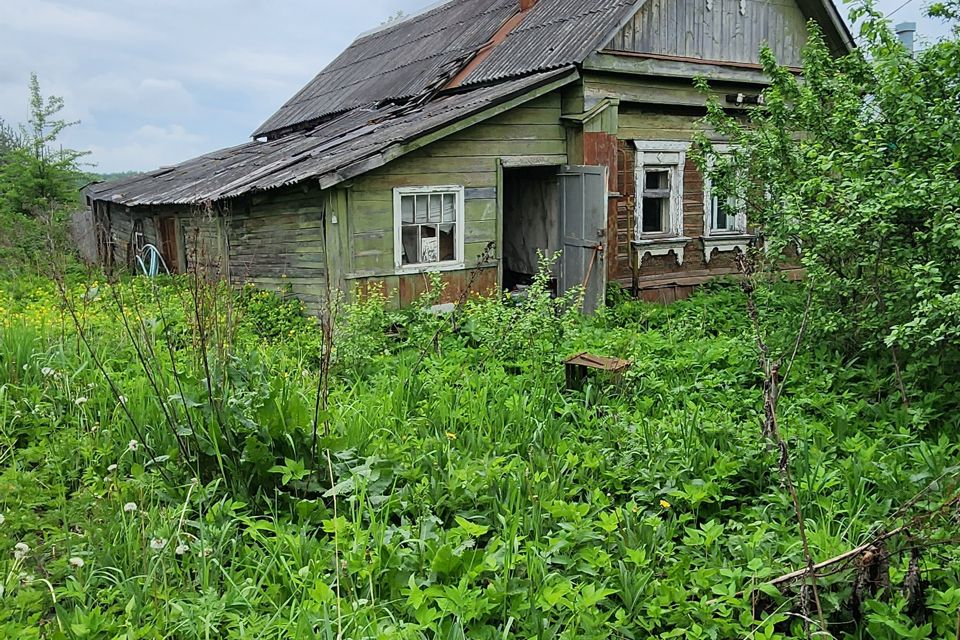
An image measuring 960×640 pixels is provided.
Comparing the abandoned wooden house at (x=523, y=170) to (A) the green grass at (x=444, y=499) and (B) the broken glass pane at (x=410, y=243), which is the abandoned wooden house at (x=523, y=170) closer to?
(B) the broken glass pane at (x=410, y=243)

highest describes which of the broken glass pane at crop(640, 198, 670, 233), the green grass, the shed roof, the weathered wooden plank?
the shed roof

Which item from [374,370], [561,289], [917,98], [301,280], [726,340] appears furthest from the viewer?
[561,289]

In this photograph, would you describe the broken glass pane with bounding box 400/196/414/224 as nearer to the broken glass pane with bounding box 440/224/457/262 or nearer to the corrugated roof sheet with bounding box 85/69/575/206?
the broken glass pane with bounding box 440/224/457/262

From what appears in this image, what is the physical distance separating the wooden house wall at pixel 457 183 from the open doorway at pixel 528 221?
0.74m

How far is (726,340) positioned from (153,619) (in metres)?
5.13

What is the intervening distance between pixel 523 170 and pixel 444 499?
812cm

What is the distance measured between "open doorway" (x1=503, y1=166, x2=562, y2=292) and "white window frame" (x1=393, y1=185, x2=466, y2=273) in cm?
145

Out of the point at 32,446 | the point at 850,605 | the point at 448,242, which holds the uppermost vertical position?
the point at 448,242

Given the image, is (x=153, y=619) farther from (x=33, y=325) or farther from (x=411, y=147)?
(x=411, y=147)

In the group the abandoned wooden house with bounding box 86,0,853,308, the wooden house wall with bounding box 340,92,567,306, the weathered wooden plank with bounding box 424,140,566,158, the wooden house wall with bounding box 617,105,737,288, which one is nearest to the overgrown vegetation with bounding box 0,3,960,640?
the wooden house wall with bounding box 340,92,567,306

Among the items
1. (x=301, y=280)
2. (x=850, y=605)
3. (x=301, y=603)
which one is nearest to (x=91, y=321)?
(x=301, y=280)

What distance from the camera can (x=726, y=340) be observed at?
6.46m

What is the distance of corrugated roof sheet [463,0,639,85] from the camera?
9492 millimetres

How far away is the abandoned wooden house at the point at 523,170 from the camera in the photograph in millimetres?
8617
